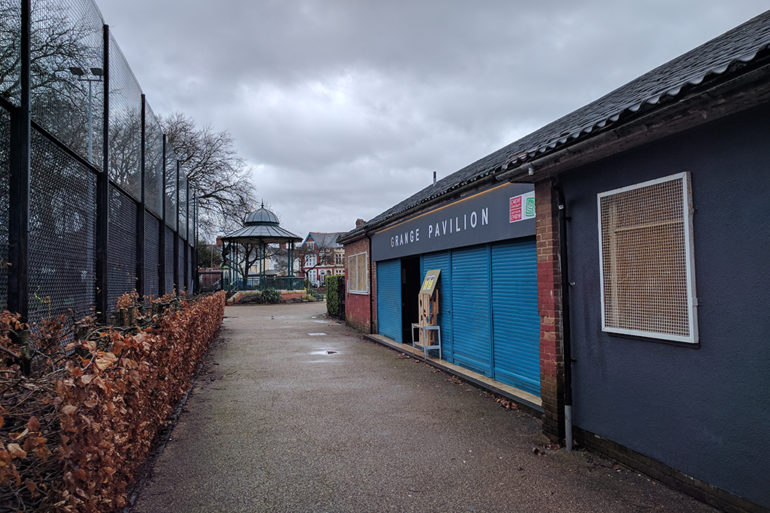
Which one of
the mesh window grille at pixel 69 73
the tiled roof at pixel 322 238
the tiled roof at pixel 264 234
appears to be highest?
the tiled roof at pixel 322 238

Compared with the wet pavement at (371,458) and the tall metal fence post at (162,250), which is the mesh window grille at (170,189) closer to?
the tall metal fence post at (162,250)

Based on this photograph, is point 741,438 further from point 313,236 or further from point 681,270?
point 313,236

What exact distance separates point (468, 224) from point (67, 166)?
17.9 ft

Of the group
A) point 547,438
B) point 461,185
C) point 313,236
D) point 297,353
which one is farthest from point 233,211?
point 313,236

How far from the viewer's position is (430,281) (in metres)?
9.09

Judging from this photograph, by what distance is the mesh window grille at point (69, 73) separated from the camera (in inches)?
145

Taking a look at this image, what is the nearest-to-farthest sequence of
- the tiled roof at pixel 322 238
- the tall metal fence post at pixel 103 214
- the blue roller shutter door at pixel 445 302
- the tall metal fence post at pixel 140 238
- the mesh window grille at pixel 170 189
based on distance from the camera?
the tall metal fence post at pixel 103 214 → the tall metal fence post at pixel 140 238 → the blue roller shutter door at pixel 445 302 → the mesh window grille at pixel 170 189 → the tiled roof at pixel 322 238

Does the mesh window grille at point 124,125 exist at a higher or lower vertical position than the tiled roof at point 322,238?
lower

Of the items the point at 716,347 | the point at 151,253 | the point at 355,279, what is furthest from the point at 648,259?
the point at 355,279

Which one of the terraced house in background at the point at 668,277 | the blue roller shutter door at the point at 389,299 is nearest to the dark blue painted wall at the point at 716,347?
the terraced house in background at the point at 668,277

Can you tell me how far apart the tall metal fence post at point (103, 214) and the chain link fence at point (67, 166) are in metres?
0.01

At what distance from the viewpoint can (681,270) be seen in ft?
11.5

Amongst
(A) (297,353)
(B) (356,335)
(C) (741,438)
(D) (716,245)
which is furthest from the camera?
(B) (356,335)

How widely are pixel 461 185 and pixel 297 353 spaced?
5.42m
